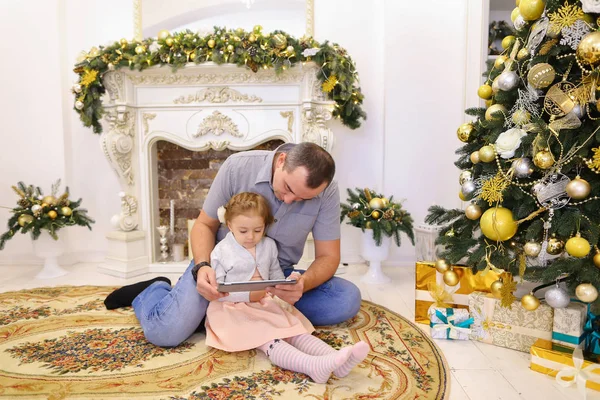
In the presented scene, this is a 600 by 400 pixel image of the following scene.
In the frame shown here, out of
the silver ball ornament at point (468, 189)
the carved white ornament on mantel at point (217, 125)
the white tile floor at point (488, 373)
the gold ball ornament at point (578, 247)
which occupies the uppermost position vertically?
the carved white ornament on mantel at point (217, 125)

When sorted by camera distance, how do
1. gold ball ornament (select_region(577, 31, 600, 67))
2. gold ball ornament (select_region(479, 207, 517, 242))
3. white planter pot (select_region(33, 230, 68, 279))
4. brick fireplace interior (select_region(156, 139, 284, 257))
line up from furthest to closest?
brick fireplace interior (select_region(156, 139, 284, 257)), white planter pot (select_region(33, 230, 68, 279)), gold ball ornament (select_region(479, 207, 517, 242)), gold ball ornament (select_region(577, 31, 600, 67))

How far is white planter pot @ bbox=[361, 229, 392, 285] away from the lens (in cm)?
282

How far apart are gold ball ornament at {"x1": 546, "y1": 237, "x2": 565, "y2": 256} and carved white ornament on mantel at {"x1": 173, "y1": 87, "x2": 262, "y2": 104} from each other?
2.11 m

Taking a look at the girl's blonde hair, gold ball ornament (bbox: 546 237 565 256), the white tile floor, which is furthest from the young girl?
gold ball ornament (bbox: 546 237 565 256)

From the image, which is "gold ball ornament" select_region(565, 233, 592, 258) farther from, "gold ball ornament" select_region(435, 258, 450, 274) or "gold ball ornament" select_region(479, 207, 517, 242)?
"gold ball ornament" select_region(435, 258, 450, 274)

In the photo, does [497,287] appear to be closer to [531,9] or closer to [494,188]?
[494,188]

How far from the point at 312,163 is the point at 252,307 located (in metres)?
0.65

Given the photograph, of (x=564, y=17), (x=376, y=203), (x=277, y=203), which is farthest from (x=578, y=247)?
(x=376, y=203)

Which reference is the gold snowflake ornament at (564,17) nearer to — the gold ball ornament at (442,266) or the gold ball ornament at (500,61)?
the gold ball ornament at (500,61)

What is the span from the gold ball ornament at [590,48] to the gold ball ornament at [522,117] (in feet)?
0.83

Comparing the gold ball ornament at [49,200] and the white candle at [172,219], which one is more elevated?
the gold ball ornament at [49,200]

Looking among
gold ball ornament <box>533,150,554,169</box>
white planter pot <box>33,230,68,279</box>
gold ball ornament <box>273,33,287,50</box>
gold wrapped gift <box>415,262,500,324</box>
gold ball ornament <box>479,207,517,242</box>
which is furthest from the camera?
white planter pot <box>33,230,68,279</box>

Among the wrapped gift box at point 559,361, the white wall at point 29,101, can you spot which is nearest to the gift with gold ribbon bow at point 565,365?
the wrapped gift box at point 559,361

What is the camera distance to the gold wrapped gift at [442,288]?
191 centimetres
